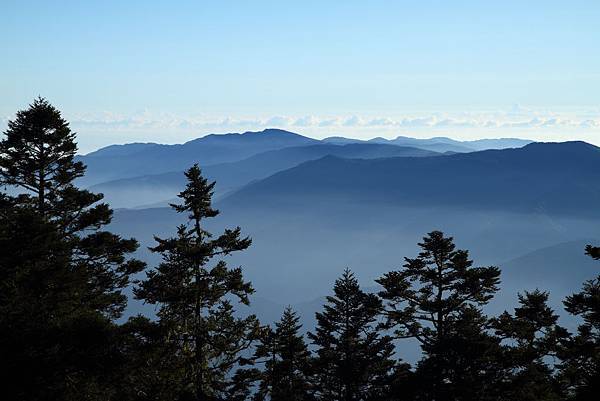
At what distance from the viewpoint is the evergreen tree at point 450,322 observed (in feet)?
74.4

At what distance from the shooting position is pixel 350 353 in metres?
30.3

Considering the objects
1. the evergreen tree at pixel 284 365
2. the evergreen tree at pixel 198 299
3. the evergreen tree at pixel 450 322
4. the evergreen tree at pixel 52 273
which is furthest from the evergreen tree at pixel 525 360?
the evergreen tree at pixel 52 273

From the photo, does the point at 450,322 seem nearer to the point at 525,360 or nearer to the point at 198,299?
the point at 525,360

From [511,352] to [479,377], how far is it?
80.8 inches

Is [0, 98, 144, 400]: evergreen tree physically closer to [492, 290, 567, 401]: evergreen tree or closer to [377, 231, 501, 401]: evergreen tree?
[377, 231, 501, 401]: evergreen tree

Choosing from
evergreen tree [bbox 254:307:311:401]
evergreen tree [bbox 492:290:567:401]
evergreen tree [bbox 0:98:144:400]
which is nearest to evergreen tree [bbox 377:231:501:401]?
evergreen tree [bbox 492:290:567:401]

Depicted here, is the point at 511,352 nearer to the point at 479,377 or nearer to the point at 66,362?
the point at 479,377

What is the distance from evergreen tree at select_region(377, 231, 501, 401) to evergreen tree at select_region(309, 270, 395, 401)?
4.05 meters

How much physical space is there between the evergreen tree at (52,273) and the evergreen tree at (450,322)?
46.6 feet

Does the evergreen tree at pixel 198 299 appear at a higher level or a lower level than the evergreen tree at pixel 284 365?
higher

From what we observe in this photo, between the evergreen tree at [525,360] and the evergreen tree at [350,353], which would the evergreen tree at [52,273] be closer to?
the evergreen tree at [350,353]

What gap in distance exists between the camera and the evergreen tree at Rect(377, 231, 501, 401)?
22.7 metres

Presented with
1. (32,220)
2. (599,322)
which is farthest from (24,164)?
(599,322)

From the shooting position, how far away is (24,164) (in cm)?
2495
